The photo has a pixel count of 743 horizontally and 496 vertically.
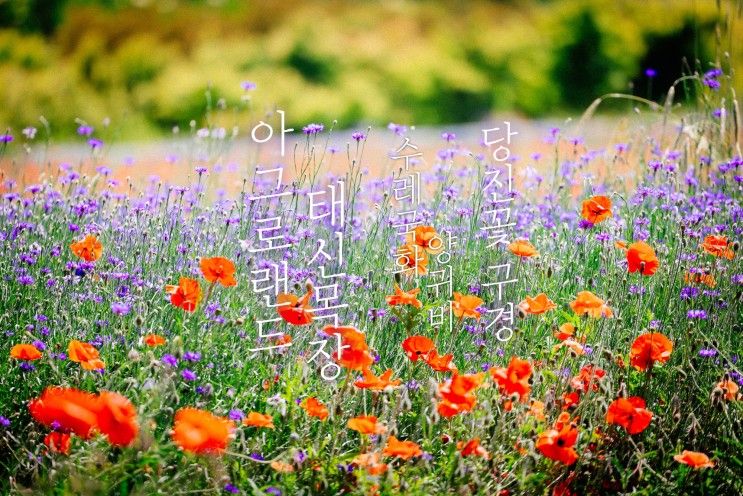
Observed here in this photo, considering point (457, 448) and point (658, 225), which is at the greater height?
point (658, 225)

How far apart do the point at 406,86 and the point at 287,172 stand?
17.5 ft

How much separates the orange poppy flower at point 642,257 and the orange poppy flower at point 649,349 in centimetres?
20

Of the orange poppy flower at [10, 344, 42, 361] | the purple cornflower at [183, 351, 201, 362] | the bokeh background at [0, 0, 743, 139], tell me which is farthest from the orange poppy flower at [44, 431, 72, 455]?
the bokeh background at [0, 0, 743, 139]

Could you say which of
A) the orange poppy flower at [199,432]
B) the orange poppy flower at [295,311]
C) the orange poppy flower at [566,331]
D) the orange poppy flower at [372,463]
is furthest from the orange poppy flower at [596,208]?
the orange poppy flower at [199,432]

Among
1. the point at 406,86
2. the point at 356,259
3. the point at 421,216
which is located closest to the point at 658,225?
the point at 421,216

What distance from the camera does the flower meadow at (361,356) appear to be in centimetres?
213

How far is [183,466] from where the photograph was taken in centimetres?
205

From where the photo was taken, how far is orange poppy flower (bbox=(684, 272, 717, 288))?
294 centimetres

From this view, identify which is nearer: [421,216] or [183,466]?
[183,466]

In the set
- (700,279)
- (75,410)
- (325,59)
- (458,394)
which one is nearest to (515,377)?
(458,394)

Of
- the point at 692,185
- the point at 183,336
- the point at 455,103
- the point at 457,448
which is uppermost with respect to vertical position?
the point at 455,103

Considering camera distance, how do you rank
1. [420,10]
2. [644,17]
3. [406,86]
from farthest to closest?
[420,10] → [644,17] → [406,86]

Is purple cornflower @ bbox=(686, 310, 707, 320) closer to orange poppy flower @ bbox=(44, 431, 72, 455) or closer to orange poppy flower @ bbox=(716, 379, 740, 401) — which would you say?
orange poppy flower @ bbox=(716, 379, 740, 401)

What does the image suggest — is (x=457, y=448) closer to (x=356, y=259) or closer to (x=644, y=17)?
(x=356, y=259)
